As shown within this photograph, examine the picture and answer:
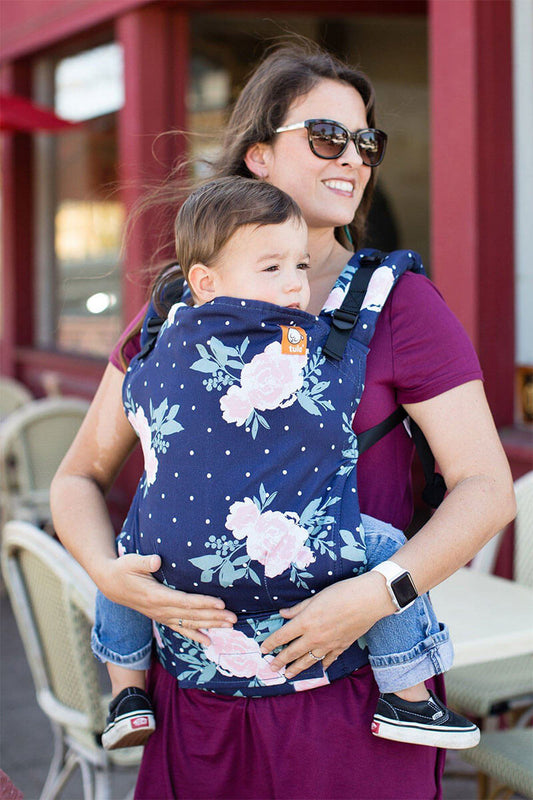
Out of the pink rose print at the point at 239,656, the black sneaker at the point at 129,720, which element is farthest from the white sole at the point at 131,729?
the pink rose print at the point at 239,656

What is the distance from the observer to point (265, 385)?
152cm

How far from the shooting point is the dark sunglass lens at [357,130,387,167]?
1.88 m

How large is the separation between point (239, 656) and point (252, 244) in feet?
2.20

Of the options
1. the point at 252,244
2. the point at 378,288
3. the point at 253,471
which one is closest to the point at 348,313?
the point at 378,288

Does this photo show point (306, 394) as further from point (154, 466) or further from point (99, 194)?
point (99, 194)

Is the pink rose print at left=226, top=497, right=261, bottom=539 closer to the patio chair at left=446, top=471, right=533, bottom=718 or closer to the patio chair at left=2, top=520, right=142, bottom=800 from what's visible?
the patio chair at left=2, top=520, right=142, bottom=800

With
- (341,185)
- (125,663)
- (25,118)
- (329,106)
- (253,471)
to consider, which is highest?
(25,118)

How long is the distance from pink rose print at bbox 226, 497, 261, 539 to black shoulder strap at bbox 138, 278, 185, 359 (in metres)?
0.37

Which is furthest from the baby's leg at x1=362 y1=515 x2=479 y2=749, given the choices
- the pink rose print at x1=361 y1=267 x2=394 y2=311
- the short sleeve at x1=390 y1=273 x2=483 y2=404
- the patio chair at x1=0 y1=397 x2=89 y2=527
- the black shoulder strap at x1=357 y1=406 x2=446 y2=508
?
the patio chair at x1=0 y1=397 x2=89 y2=527

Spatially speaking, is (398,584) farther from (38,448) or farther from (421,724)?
(38,448)

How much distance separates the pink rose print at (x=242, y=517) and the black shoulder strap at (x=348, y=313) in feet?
0.90

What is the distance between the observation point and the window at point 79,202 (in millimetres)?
6789

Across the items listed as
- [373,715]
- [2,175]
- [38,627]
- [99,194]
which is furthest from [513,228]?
[2,175]

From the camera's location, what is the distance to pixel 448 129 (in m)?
3.62
